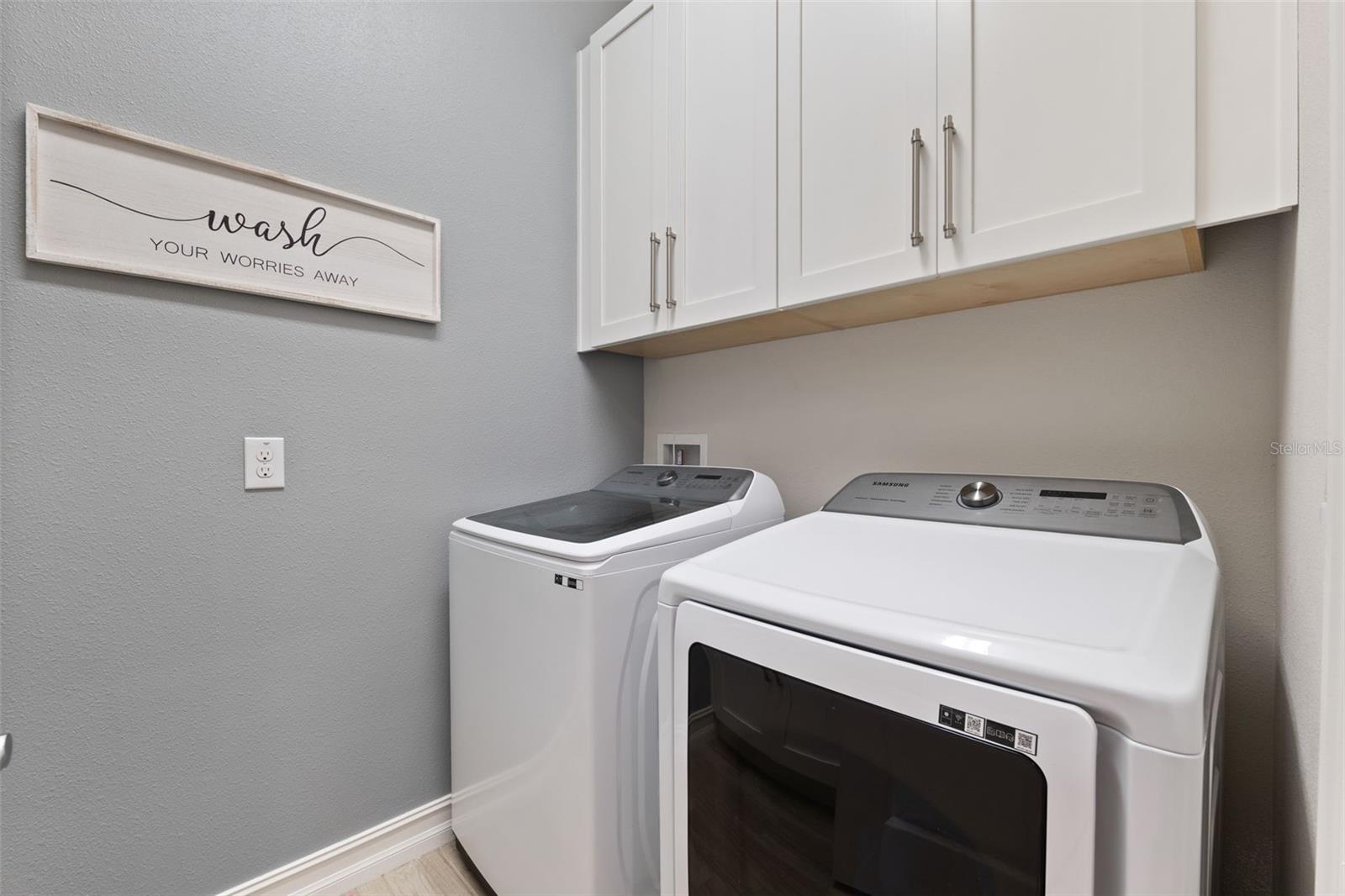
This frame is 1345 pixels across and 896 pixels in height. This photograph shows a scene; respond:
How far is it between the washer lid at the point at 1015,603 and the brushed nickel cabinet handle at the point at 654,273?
82 centimetres

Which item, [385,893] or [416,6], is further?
[416,6]

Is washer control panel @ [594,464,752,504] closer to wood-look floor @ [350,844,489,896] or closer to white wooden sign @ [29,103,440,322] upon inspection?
white wooden sign @ [29,103,440,322]

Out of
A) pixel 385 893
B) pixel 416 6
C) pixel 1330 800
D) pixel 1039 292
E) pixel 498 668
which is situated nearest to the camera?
pixel 1330 800

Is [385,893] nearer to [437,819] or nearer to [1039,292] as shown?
[437,819]

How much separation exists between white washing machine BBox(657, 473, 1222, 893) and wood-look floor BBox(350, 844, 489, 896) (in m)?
0.85

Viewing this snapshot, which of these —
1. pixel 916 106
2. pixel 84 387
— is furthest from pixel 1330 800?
pixel 84 387

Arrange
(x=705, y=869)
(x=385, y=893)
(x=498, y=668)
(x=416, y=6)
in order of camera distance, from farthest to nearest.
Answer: (x=416, y=6)
(x=385, y=893)
(x=498, y=668)
(x=705, y=869)

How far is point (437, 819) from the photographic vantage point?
1.61m

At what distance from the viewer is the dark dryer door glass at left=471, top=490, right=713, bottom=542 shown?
1268 millimetres

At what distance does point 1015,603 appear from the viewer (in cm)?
69

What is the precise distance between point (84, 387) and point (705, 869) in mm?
1472

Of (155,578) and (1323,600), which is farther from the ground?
(1323,600)

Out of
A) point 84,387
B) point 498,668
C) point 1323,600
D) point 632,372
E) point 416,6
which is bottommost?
point 498,668

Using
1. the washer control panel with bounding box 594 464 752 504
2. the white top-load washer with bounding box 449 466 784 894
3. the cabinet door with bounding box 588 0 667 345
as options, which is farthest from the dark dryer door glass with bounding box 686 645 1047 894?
the cabinet door with bounding box 588 0 667 345
